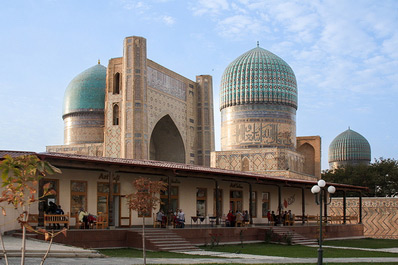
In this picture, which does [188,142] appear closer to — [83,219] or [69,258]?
[83,219]

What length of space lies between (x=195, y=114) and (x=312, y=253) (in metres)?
21.6

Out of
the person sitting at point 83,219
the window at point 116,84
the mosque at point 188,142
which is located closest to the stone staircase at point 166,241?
the mosque at point 188,142

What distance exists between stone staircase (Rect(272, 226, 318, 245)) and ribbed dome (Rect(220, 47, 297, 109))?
20.4 metres

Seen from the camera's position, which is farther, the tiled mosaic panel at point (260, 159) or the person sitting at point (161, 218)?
the tiled mosaic panel at point (260, 159)

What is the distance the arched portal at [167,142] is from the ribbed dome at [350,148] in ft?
106

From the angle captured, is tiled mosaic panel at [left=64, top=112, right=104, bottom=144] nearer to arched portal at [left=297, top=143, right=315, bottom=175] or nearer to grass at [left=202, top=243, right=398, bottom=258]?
arched portal at [left=297, top=143, right=315, bottom=175]

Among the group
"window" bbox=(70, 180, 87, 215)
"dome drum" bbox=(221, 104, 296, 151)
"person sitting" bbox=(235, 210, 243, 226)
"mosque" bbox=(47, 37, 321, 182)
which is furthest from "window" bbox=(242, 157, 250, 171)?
→ "window" bbox=(70, 180, 87, 215)

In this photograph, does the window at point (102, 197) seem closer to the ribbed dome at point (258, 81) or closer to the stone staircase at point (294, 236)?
the stone staircase at point (294, 236)

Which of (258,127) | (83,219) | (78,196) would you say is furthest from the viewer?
(258,127)

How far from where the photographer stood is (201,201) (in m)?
26.7

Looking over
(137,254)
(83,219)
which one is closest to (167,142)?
(83,219)

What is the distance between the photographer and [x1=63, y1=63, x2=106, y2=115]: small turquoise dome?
44750 mm

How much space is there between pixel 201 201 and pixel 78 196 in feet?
22.7

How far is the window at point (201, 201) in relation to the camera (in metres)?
26.4
